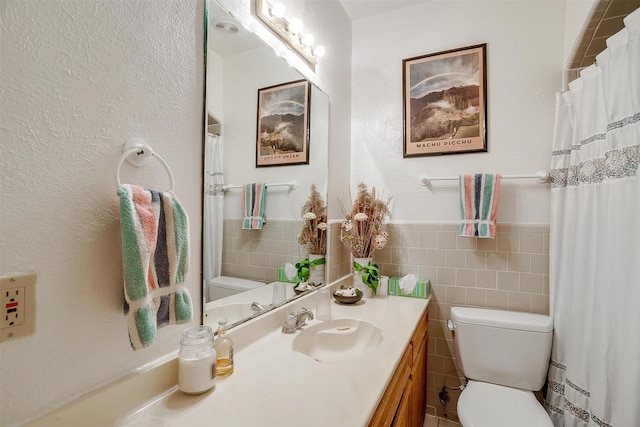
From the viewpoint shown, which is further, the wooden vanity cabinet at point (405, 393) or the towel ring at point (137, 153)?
the wooden vanity cabinet at point (405, 393)

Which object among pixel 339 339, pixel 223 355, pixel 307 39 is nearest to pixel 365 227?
pixel 339 339

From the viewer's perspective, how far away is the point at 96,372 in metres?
0.68

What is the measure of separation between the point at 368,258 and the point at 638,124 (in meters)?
1.31

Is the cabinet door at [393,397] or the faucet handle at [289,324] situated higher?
the faucet handle at [289,324]

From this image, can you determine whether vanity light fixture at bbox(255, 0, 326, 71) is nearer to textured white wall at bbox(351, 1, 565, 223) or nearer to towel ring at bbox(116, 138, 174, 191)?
textured white wall at bbox(351, 1, 565, 223)

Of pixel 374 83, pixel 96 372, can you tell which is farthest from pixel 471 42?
pixel 96 372

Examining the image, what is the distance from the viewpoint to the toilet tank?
5.06ft

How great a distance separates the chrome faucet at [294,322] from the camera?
1257 millimetres

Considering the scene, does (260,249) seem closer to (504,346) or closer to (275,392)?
(275,392)

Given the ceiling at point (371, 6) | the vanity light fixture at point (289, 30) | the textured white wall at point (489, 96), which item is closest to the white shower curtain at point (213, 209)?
the vanity light fixture at point (289, 30)

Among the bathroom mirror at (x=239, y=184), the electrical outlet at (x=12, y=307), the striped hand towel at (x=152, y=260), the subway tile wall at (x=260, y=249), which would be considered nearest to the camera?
the electrical outlet at (x=12, y=307)

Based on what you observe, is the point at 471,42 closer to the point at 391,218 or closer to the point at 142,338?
the point at 391,218

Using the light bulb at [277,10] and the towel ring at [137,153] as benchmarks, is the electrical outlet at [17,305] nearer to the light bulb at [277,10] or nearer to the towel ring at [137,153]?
the towel ring at [137,153]

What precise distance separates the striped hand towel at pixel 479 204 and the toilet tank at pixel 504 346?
45cm
